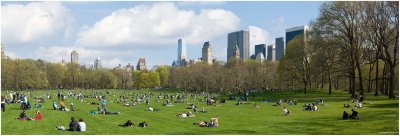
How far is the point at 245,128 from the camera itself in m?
31.6

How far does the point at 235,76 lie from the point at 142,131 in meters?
97.3

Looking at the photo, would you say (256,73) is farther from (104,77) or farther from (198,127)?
(198,127)

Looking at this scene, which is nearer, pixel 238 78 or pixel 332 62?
pixel 332 62

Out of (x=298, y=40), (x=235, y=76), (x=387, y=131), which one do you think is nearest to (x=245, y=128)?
(x=387, y=131)

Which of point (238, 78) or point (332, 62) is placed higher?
point (332, 62)

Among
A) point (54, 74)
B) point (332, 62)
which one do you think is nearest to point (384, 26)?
point (332, 62)

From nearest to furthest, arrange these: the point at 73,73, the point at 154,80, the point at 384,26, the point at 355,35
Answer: the point at 384,26 → the point at 355,35 → the point at 73,73 → the point at 154,80

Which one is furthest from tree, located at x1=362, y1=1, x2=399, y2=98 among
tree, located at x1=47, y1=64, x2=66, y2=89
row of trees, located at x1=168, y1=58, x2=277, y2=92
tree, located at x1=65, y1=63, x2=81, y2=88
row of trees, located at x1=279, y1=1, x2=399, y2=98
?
tree, located at x1=65, y1=63, x2=81, y2=88

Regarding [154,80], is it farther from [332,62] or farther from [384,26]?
[384,26]

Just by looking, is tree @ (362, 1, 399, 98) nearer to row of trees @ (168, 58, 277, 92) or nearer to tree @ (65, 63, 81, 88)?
row of trees @ (168, 58, 277, 92)

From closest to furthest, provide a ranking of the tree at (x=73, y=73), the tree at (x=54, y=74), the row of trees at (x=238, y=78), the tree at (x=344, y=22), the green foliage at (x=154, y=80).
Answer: the tree at (x=344, y=22) → the row of trees at (x=238, y=78) → the tree at (x=54, y=74) → the tree at (x=73, y=73) → the green foliage at (x=154, y=80)

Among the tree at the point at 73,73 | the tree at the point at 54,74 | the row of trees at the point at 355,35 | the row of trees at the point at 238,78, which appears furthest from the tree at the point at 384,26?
the tree at the point at 73,73

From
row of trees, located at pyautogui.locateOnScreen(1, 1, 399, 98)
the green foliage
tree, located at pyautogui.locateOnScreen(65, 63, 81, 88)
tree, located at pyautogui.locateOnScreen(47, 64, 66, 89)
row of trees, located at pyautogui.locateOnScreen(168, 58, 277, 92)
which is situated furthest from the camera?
the green foliage

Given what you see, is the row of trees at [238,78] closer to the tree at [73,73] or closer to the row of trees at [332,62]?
the row of trees at [332,62]
